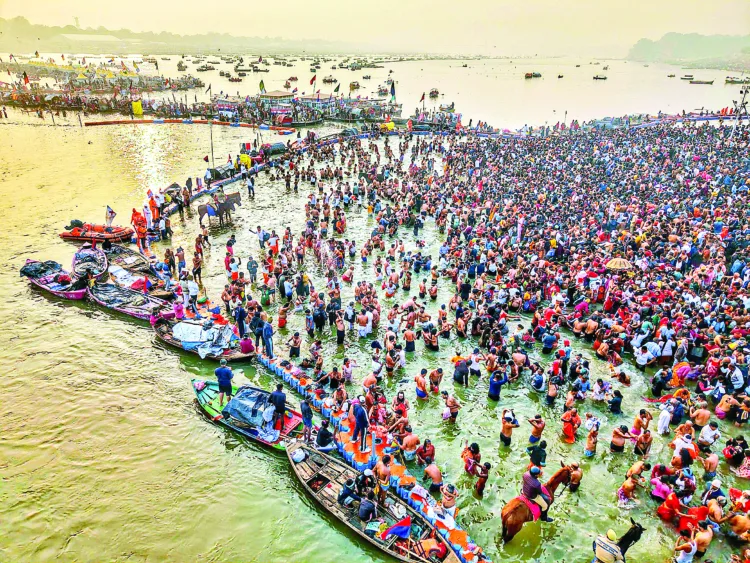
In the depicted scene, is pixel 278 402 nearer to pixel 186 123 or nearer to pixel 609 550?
pixel 609 550

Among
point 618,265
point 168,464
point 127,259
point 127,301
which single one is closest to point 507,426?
point 168,464

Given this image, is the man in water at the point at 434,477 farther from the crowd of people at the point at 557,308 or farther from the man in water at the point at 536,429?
the man in water at the point at 536,429

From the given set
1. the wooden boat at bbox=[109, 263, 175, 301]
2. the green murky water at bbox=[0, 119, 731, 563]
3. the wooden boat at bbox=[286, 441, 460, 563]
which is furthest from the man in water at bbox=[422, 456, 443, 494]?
the wooden boat at bbox=[109, 263, 175, 301]

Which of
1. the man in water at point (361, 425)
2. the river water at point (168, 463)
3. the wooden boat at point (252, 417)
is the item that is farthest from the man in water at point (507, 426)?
the wooden boat at point (252, 417)

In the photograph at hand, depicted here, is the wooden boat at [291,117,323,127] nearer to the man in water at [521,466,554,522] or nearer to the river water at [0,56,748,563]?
the river water at [0,56,748,563]

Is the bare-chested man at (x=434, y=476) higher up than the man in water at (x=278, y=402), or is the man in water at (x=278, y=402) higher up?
the man in water at (x=278, y=402)
